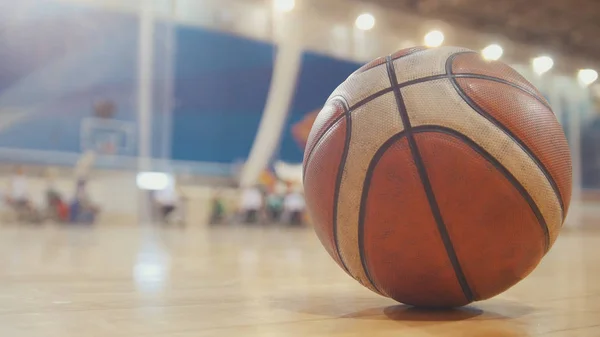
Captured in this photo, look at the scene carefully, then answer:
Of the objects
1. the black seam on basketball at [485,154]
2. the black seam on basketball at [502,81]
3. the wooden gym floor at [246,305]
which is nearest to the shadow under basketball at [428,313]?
the wooden gym floor at [246,305]

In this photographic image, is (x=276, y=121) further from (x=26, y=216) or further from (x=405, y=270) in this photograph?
(x=405, y=270)

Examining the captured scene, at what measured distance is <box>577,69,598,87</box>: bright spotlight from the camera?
1262 centimetres

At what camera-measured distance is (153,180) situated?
887 cm

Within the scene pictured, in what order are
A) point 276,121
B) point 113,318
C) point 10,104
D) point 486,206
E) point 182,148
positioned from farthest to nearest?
1. point 276,121
2. point 182,148
3. point 10,104
4. point 113,318
5. point 486,206

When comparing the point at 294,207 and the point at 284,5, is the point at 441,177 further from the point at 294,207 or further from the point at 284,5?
the point at 284,5

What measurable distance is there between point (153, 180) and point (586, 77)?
925cm

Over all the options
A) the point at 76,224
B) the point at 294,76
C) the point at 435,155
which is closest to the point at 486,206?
the point at 435,155

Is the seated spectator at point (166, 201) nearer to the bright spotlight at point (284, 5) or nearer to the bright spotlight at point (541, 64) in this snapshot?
the bright spotlight at point (284, 5)

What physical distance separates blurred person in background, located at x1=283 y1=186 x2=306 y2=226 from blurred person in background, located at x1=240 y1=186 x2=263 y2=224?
438 mm

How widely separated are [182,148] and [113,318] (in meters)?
7.66

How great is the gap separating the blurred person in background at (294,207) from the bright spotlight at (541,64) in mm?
5801

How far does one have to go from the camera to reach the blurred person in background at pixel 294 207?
9.65 metres

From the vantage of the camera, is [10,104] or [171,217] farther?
[171,217]

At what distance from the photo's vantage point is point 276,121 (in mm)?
9555
